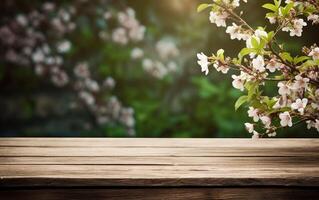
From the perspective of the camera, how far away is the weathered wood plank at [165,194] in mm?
1766

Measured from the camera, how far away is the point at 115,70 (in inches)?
204

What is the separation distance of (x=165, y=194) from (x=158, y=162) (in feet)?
0.79

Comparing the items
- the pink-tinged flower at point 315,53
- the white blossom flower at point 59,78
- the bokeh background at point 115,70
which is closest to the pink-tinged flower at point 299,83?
the pink-tinged flower at point 315,53

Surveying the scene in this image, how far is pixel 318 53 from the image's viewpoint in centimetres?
215

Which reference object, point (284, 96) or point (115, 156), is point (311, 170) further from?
point (115, 156)

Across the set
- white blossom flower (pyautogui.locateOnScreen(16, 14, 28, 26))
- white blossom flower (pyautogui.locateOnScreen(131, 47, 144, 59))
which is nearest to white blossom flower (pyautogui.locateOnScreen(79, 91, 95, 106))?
white blossom flower (pyautogui.locateOnScreen(131, 47, 144, 59))

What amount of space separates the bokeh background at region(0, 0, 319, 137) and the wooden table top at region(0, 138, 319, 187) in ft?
8.37

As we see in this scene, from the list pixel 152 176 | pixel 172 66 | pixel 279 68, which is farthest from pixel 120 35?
pixel 152 176

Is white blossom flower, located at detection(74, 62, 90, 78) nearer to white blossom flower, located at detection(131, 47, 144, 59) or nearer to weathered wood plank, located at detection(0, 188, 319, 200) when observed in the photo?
white blossom flower, located at detection(131, 47, 144, 59)

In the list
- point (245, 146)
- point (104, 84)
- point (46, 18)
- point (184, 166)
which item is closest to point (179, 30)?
point (104, 84)

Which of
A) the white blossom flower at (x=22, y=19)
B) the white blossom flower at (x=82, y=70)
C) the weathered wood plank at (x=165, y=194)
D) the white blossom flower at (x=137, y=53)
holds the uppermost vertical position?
the white blossom flower at (x=22, y=19)

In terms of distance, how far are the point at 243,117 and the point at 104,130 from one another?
3.96 ft

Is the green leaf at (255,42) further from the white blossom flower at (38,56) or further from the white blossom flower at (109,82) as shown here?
the white blossom flower at (38,56)

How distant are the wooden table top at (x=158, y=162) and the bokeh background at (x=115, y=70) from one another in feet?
8.37
